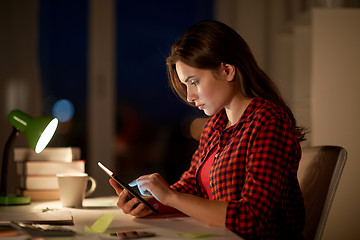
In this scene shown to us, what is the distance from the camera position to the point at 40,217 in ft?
4.39

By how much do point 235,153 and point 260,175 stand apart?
16 centimetres

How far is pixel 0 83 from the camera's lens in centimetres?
323

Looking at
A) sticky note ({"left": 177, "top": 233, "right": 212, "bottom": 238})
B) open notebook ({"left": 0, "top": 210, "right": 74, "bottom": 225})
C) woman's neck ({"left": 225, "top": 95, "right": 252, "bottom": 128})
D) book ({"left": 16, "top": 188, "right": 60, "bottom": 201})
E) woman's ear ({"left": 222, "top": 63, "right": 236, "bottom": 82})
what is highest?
woman's ear ({"left": 222, "top": 63, "right": 236, "bottom": 82})

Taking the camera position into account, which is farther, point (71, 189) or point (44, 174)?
point (44, 174)

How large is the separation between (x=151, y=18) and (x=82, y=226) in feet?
9.78

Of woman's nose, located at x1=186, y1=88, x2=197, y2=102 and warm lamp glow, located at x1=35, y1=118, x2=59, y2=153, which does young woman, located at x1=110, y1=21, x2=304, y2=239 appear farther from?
warm lamp glow, located at x1=35, y1=118, x2=59, y2=153

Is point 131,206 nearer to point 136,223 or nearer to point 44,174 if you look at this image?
point 136,223

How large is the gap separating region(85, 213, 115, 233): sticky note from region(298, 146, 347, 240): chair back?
590 millimetres

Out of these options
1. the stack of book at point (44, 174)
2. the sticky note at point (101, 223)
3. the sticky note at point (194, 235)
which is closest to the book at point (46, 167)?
the stack of book at point (44, 174)

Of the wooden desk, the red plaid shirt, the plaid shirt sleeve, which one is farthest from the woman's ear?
the wooden desk

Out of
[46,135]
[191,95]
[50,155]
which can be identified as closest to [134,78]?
[50,155]

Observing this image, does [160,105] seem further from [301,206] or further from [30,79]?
[301,206]

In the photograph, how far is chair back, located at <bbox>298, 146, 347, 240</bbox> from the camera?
1410 millimetres

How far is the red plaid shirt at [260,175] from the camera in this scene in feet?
4.10
